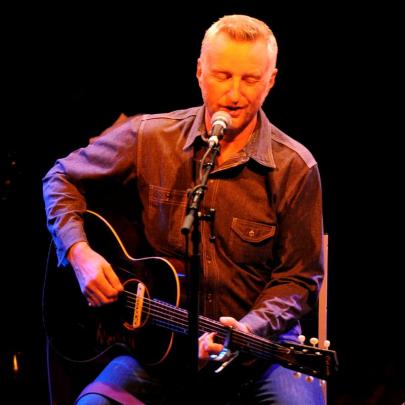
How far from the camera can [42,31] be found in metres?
4.23

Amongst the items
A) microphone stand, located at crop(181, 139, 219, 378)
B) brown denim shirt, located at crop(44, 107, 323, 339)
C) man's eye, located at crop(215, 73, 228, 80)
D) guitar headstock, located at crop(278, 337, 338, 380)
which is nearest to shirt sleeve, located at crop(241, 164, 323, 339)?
brown denim shirt, located at crop(44, 107, 323, 339)

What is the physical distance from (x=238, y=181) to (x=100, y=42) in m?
1.91

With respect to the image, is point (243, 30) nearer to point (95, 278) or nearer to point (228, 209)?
point (228, 209)

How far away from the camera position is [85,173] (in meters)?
3.02

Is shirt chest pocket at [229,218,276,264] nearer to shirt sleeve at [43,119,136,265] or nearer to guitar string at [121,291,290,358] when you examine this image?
guitar string at [121,291,290,358]

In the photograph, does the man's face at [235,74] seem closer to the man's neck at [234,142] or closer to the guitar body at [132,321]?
the man's neck at [234,142]

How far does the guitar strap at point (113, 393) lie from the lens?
2637mm

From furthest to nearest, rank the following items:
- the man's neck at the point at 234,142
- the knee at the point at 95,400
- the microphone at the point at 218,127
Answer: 1. the man's neck at the point at 234,142
2. the knee at the point at 95,400
3. the microphone at the point at 218,127

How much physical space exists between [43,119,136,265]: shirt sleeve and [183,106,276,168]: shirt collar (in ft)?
0.96

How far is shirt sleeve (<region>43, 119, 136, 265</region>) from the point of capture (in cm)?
297

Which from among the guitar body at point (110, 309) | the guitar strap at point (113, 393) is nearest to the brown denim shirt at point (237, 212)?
the guitar body at point (110, 309)

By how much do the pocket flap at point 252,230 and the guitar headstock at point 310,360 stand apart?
1.65 feet

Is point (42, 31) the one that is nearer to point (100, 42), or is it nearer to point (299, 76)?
point (100, 42)

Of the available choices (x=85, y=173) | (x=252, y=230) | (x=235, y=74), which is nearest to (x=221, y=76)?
(x=235, y=74)
